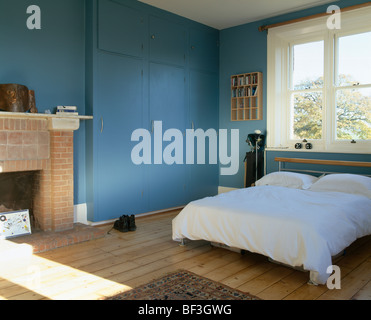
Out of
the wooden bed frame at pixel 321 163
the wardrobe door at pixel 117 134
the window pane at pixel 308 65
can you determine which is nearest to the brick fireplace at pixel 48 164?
the wardrobe door at pixel 117 134

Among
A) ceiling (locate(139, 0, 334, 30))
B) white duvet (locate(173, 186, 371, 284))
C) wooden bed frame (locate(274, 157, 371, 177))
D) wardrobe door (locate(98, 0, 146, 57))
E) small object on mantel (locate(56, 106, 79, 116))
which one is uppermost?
ceiling (locate(139, 0, 334, 30))

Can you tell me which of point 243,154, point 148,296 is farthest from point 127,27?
point 148,296

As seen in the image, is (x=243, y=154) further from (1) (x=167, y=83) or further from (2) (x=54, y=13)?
(2) (x=54, y=13)

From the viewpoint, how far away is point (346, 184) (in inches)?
146

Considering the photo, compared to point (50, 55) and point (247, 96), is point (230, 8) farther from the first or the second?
point (50, 55)

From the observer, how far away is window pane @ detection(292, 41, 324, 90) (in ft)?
15.6

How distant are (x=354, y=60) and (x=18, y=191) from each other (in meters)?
4.28

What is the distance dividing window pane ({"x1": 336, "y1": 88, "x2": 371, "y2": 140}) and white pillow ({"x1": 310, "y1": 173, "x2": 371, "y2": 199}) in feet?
2.87

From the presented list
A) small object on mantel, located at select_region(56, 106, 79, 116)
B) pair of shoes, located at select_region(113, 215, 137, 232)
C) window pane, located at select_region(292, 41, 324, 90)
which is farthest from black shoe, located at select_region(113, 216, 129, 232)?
window pane, located at select_region(292, 41, 324, 90)

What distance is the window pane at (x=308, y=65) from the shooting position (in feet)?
15.6

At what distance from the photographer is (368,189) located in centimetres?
356

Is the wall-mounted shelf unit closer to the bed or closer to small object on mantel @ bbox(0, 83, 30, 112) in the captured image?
the bed

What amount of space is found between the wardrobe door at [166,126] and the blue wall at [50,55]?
0.98m

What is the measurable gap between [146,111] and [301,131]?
2194 mm
